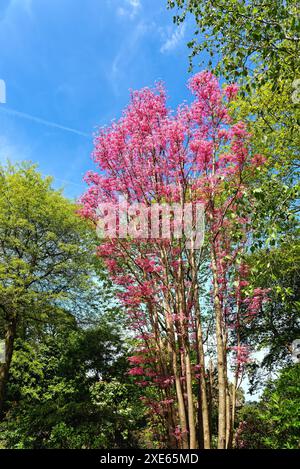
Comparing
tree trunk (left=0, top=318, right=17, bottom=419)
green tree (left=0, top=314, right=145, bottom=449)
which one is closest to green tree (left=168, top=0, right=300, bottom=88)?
green tree (left=0, top=314, right=145, bottom=449)

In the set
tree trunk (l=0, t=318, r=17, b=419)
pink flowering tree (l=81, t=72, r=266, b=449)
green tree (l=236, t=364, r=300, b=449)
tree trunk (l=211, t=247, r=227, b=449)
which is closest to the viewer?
green tree (l=236, t=364, r=300, b=449)

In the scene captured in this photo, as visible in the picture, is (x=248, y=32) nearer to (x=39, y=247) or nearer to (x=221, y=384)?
(x=221, y=384)

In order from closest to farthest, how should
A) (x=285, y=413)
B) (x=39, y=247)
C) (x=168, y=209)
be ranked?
(x=285, y=413)
(x=168, y=209)
(x=39, y=247)

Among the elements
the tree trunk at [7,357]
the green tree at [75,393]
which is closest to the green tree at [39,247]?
the tree trunk at [7,357]

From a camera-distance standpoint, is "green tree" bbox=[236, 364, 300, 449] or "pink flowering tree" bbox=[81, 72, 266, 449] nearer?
"green tree" bbox=[236, 364, 300, 449]

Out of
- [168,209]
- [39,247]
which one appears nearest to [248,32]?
[168,209]

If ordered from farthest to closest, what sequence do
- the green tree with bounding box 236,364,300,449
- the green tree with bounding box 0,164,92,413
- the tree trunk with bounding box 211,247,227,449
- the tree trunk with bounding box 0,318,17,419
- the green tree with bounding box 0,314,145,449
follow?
1. the green tree with bounding box 0,164,92,413
2. the tree trunk with bounding box 0,318,17,419
3. the green tree with bounding box 0,314,145,449
4. the tree trunk with bounding box 211,247,227,449
5. the green tree with bounding box 236,364,300,449

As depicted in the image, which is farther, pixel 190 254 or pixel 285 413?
pixel 190 254

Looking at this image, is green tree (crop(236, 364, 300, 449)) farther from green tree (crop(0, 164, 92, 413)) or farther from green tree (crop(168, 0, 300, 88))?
green tree (crop(0, 164, 92, 413))

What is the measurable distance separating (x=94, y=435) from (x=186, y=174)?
24.1 feet

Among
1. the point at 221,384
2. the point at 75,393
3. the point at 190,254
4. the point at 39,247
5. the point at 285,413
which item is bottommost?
the point at 75,393

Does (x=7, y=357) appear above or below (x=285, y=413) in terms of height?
above

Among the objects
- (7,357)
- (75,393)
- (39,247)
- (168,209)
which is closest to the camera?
(168,209)

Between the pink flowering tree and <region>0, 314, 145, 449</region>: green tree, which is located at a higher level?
the pink flowering tree
